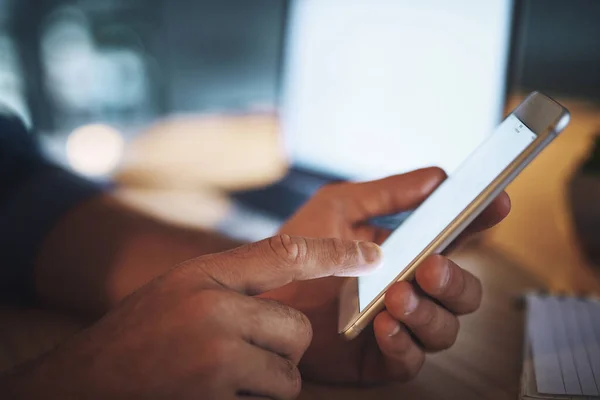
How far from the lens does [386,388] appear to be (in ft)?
1.35

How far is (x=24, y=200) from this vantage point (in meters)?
0.59

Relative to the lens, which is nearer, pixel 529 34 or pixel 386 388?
pixel 386 388

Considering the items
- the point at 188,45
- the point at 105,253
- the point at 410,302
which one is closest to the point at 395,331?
the point at 410,302

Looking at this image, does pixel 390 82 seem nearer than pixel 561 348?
No

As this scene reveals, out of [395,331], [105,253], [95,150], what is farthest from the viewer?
[95,150]

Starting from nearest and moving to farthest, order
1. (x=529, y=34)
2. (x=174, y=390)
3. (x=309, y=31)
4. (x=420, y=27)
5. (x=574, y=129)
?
(x=174, y=390) → (x=420, y=27) → (x=309, y=31) → (x=574, y=129) → (x=529, y=34)

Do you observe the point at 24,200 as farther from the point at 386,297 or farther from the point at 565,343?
the point at 565,343

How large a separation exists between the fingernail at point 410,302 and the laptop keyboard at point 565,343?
98 mm

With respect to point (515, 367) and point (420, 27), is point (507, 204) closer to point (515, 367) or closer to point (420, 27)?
point (515, 367)

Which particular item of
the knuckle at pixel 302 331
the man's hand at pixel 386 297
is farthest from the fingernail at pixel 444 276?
the knuckle at pixel 302 331

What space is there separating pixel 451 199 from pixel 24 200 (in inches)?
18.2

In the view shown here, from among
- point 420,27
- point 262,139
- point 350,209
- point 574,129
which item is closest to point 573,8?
point 574,129

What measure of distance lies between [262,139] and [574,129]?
2.11ft

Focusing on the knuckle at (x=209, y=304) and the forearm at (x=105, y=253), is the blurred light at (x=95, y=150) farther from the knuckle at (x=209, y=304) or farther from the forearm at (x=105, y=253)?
the knuckle at (x=209, y=304)
